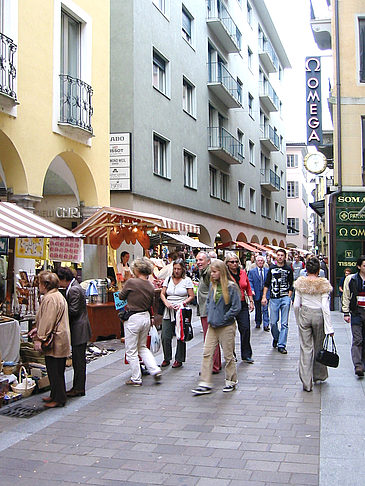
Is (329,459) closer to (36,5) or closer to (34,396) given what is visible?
(34,396)

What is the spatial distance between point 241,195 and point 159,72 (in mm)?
13913

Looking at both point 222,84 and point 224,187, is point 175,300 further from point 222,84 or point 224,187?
point 224,187

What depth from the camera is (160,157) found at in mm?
21469

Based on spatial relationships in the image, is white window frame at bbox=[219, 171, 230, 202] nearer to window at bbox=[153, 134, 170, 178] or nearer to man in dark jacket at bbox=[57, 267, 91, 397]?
window at bbox=[153, 134, 170, 178]

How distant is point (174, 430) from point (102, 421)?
88 centimetres

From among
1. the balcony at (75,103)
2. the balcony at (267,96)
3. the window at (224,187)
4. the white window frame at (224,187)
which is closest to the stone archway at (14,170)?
the balcony at (75,103)

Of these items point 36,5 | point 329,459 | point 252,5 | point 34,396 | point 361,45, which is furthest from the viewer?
point 252,5

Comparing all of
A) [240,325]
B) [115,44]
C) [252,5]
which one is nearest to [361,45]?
[115,44]

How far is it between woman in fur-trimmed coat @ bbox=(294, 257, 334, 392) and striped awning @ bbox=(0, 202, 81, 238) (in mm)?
3381

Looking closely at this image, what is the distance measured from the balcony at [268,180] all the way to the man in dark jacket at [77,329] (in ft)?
106

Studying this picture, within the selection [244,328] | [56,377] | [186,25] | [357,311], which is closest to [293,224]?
[186,25]

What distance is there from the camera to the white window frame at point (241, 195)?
110 feet

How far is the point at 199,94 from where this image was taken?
84.5 feet

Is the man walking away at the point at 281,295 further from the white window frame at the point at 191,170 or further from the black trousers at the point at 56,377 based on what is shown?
the white window frame at the point at 191,170
